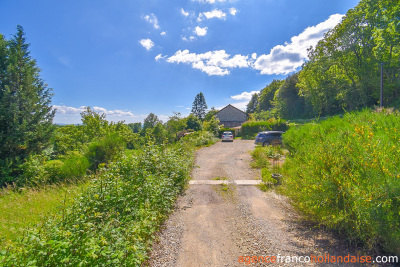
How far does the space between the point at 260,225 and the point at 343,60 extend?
111 feet

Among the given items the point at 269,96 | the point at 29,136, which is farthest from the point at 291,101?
the point at 29,136

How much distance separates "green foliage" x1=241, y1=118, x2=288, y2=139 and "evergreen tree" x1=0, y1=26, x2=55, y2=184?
24.1 m

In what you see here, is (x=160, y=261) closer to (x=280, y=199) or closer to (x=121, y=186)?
(x=121, y=186)

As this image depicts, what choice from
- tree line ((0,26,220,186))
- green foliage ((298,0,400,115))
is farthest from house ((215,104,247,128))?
tree line ((0,26,220,186))

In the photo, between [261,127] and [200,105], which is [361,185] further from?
[200,105]

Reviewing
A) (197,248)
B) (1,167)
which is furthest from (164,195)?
(1,167)

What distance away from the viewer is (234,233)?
3.59 metres

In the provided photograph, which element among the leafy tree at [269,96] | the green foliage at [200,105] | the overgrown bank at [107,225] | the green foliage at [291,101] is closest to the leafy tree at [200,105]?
the green foliage at [200,105]

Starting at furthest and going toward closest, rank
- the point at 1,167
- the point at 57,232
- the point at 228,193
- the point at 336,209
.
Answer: the point at 1,167, the point at 228,193, the point at 336,209, the point at 57,232

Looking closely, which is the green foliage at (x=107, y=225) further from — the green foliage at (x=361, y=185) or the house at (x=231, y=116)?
the house at (x=231, y=116)

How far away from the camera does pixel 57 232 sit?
219cm

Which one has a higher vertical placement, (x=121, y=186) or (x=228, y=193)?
(x=121, y=186)

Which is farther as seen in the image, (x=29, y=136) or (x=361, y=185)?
(x=29, y=136)

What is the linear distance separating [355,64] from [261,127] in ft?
56.0
